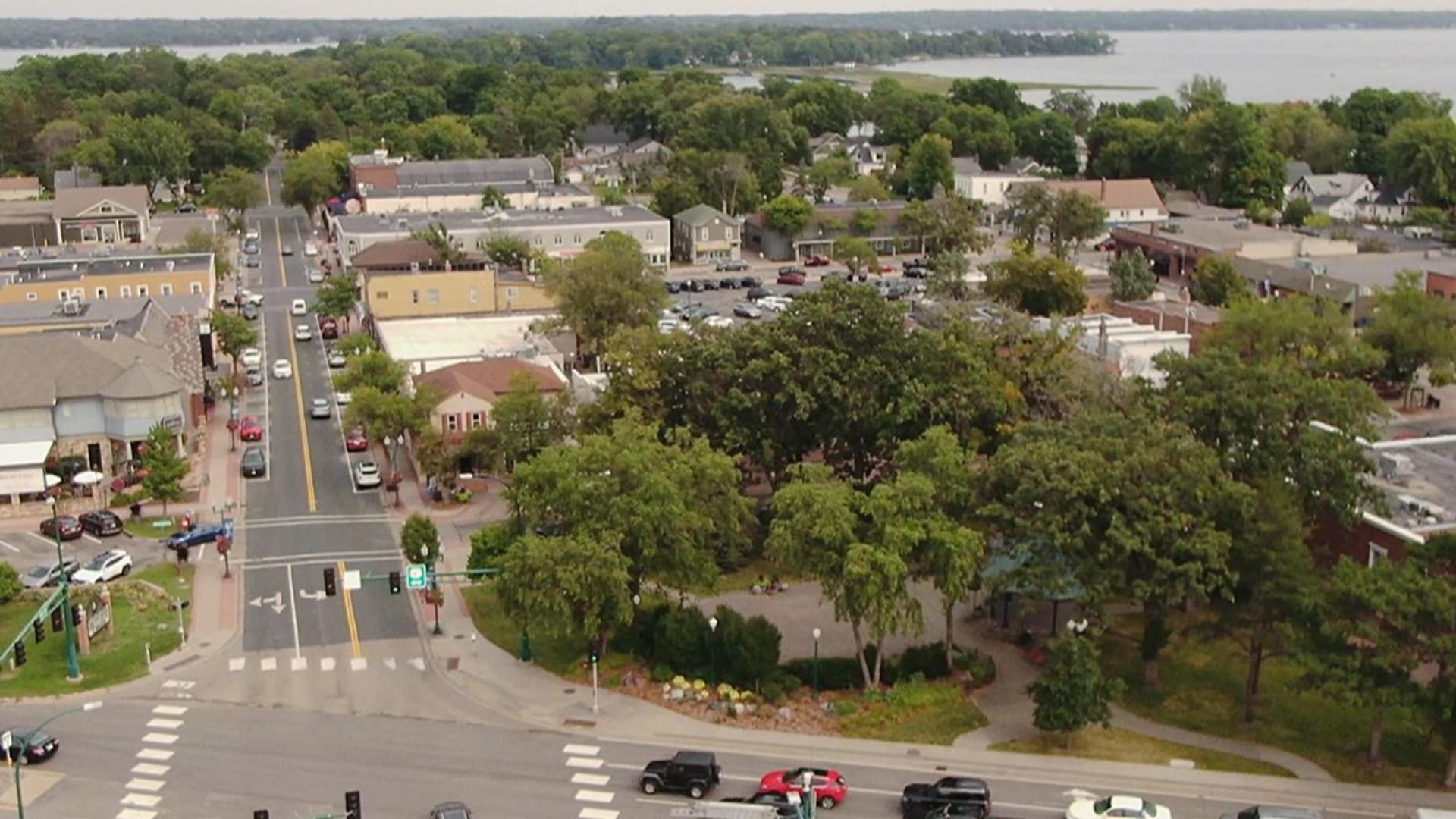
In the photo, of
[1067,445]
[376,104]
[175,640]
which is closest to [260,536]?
[175,640]

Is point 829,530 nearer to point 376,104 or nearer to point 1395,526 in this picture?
point 1395,526

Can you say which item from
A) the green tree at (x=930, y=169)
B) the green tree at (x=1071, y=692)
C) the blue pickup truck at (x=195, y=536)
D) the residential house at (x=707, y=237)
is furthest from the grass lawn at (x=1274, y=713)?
the green tree at (x=930, y=169)

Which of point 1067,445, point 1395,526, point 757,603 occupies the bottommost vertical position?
point 757,603

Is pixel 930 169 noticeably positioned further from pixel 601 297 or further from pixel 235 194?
pixel 601 297

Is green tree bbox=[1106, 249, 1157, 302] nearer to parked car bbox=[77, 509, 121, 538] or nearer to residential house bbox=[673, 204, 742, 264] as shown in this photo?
residential house bbox=[673, 204, 742, 264]

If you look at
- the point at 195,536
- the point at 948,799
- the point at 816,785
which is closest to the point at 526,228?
the point at 195,536

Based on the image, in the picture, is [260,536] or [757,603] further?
[260,536]

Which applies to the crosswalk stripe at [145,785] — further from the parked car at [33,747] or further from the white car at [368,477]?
the white car at [368,477]
